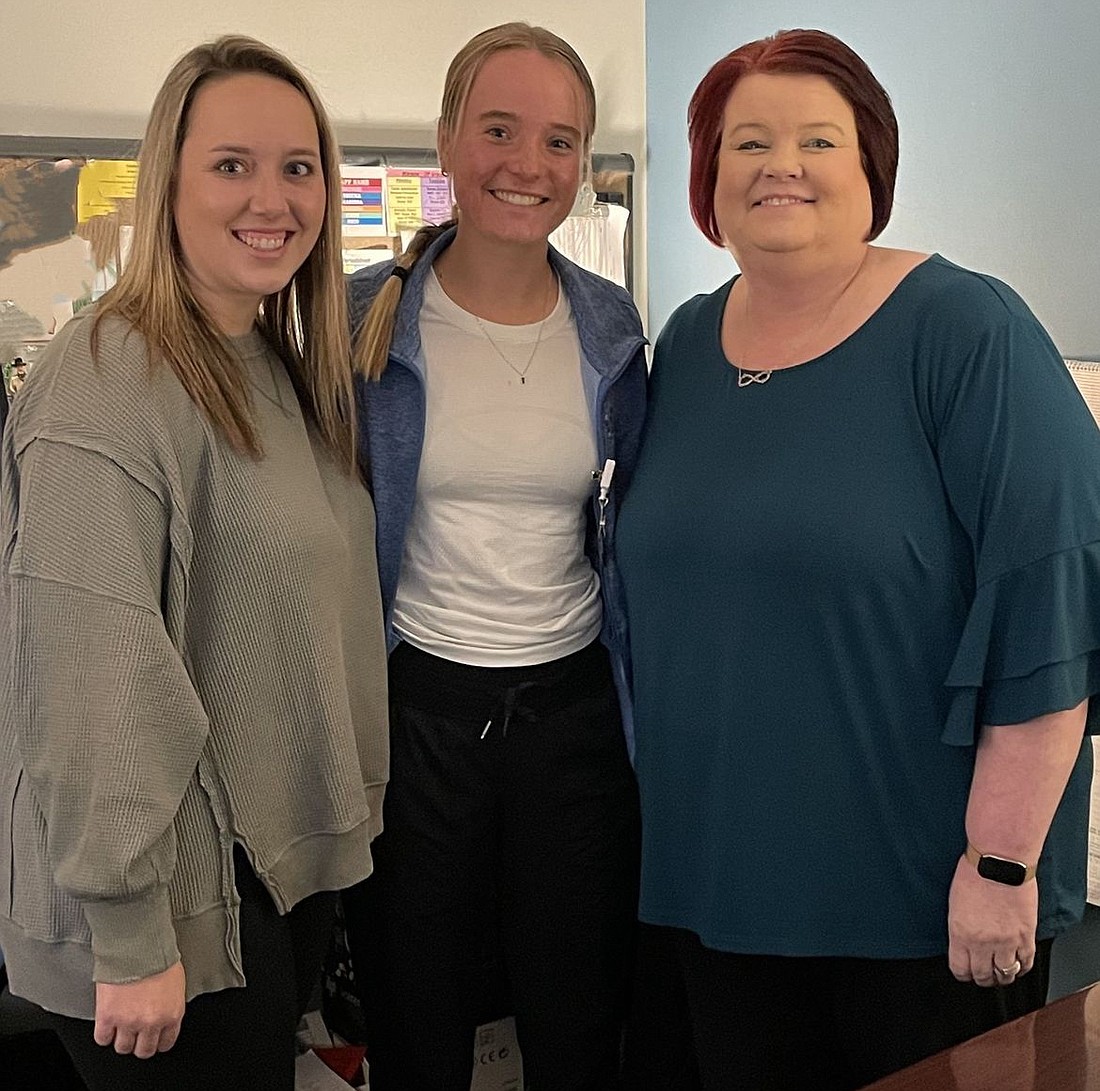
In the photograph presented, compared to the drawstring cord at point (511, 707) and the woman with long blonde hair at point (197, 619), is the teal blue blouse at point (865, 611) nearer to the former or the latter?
the drawstring cord at point (511, 707)

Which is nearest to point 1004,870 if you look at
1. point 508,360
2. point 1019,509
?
point 1019,509

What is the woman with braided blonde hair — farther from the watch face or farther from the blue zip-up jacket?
the watch face

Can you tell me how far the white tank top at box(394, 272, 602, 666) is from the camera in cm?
145

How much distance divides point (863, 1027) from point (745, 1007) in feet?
0.44

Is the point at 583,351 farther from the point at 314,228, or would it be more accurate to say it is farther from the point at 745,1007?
the point at 745,1007

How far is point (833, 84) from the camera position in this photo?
1.27m

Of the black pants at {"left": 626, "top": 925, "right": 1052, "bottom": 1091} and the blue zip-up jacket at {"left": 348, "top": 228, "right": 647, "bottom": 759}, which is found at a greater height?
the blue zip-up jacket at {"left": 348, "top": 228, "right": 647, "bottom": 759}

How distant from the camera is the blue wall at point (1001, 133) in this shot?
1840 millimetres

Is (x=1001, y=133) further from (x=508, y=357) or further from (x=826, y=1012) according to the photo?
(x=826, y=1012)

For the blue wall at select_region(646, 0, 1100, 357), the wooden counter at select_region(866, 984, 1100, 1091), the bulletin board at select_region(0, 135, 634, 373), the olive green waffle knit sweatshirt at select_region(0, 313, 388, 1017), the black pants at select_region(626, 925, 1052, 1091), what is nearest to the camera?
the wooden counter at select_region(866, 984, 1100, 1091)

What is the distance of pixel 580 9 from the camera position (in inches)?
116

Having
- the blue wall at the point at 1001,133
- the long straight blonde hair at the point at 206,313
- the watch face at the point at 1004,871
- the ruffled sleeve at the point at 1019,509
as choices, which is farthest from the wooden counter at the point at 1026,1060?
the blue wall at the point at 1001,133

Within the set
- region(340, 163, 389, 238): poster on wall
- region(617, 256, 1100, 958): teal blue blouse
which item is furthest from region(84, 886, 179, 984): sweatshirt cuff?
region(340, 163, 389, 238): poster on wall

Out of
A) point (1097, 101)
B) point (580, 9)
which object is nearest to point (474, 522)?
point (1097, 101)
